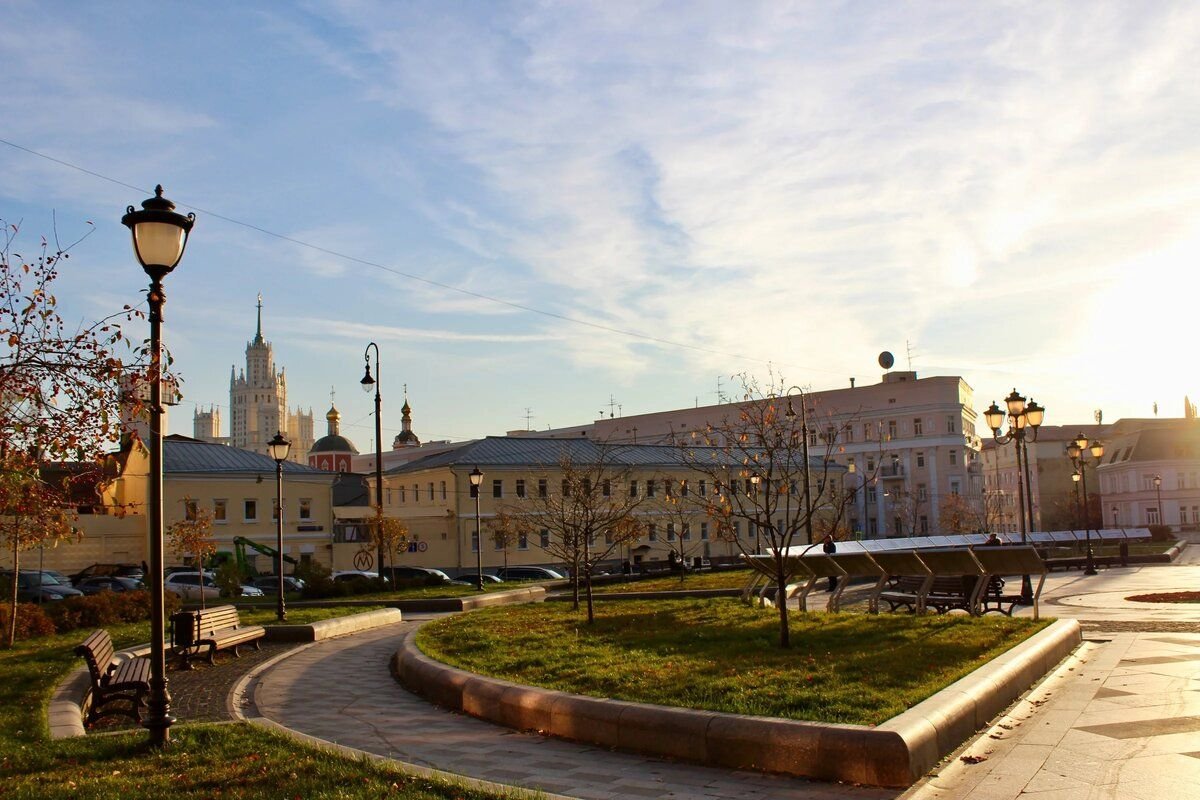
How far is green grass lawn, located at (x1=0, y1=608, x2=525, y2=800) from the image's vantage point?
6547 millimetres

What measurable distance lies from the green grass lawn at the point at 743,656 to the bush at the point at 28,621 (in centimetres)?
667

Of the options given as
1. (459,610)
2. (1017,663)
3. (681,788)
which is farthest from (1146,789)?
(459,610)

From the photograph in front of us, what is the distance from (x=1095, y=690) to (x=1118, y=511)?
329 feet

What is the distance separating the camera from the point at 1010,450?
124375mm

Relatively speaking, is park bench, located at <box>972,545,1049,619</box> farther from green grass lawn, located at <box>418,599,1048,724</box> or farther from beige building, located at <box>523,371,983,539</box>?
beige building, located at <box>523,371,983,539</box>

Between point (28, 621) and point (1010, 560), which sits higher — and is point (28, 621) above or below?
below

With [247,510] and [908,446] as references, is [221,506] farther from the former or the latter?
[908,446]

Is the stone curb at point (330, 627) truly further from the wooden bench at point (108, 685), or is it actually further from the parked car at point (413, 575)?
the parked car at point (413, 575)

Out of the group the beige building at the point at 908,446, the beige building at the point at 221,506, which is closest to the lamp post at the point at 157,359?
the beige building at the point at 221,506

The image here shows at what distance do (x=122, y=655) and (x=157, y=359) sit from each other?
7929 millimetres

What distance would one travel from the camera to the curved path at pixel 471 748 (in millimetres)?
6980

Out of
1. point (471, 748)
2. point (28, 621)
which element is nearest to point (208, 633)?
point (28, 621)

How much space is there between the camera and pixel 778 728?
7371mm

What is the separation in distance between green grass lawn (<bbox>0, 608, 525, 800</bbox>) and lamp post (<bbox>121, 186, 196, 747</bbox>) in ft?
1.11
